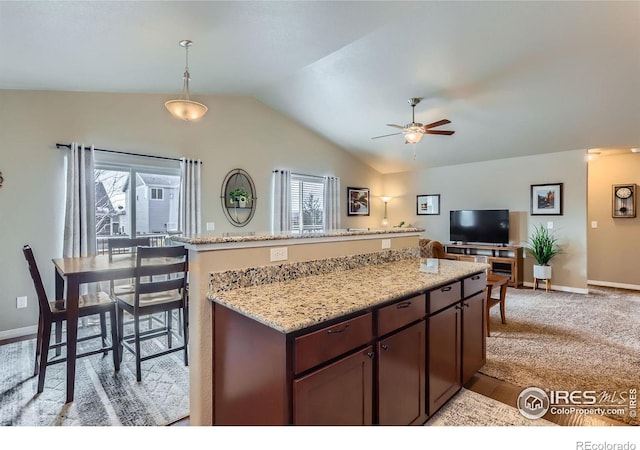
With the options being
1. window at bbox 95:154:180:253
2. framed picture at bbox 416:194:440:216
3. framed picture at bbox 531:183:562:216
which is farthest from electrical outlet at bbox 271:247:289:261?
framed picture at bbox 416:194:440:216

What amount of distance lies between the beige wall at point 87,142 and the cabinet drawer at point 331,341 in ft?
13.1

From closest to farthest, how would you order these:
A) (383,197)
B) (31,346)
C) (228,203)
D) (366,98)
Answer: (31,346) < (366,98) < (228,203) < (383,197)

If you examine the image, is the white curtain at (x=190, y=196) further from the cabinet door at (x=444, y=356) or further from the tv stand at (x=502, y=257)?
the tv stand at (x=502, y=257)

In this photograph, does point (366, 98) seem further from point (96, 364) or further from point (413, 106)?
point (96, 364)

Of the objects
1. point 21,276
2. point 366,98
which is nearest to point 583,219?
point 366,98

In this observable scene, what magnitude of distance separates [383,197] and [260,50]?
208 inches

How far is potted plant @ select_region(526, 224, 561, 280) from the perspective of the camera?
211 inches

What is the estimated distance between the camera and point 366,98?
486 cm

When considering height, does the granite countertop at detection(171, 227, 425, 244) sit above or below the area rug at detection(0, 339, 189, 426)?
above

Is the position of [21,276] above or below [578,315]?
above

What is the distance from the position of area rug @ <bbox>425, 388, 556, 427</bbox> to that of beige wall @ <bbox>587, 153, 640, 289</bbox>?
5630 mm

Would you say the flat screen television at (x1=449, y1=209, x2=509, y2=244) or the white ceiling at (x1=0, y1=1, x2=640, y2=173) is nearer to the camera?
the white ceiling at (x1=0, y1=1, x2=640, y2=173)
